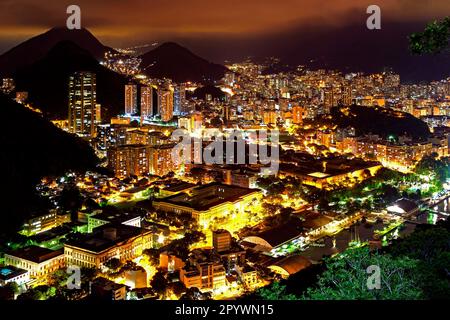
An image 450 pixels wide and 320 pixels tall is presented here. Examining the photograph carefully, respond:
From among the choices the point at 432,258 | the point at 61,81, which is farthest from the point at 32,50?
the point at 432,258

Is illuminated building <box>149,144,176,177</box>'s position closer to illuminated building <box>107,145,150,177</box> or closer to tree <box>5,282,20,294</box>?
illuminated building <box>107,145,150,177</box>

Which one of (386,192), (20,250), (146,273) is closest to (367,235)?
(386,192)

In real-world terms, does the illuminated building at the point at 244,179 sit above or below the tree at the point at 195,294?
above

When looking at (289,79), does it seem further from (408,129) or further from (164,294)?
(164,294)

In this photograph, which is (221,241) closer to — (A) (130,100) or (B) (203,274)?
(B) (203,274)

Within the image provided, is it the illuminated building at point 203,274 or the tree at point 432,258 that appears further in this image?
the illuminated building at point 203,274

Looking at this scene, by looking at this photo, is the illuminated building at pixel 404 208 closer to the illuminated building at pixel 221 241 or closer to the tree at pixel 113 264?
the illuminated building at pixel 221 241

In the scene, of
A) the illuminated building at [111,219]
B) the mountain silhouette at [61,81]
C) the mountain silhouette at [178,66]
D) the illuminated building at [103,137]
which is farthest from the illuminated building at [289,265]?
the mountain silhouette at [178,66]

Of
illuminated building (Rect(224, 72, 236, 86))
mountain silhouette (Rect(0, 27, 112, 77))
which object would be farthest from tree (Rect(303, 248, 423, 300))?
illuminated building (Rect(224, 72, 236, 86))

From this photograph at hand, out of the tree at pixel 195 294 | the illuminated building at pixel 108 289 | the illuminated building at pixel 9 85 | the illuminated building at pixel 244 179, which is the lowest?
the tree at pixel 195 294
